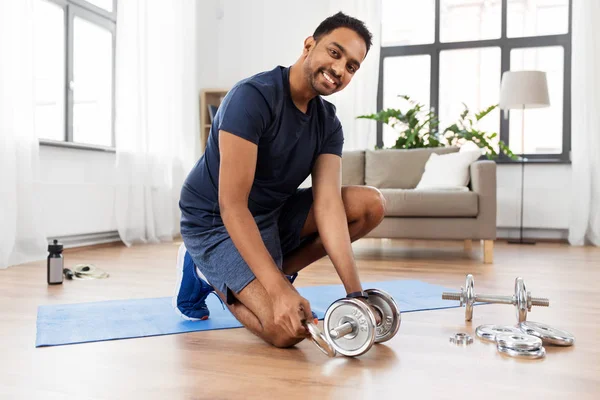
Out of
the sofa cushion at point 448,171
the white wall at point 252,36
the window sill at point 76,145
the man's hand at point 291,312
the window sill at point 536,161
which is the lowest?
the man's hand at point 291,312

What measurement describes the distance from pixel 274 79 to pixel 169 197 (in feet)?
10.9

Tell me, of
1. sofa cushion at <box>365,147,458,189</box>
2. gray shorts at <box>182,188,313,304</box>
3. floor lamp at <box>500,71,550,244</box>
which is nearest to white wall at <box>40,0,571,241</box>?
floor lamp at <box>500,71,550,244</box>

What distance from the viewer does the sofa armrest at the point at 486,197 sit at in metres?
3.62

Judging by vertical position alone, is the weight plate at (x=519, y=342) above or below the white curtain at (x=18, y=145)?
below

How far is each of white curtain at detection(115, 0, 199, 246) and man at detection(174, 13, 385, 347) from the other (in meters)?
2.69

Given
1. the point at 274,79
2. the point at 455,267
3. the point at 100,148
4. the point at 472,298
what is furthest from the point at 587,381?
the point at 100,148

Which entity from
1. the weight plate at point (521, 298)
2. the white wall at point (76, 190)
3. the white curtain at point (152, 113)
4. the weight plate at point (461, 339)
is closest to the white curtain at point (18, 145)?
the white wall at point (76, 190)

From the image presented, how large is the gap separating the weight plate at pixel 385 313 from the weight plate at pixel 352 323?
17cm

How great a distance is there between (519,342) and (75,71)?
145 inches

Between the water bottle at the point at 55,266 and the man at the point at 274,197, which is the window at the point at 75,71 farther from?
the man at the point at 274,197

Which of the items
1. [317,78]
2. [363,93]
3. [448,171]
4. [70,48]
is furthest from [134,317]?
[363,93]

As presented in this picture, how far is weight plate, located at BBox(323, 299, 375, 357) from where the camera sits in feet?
4.35

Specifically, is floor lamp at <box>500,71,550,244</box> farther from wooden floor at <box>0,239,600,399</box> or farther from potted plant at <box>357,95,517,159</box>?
wooden floor at <box>0,239,600,399</box>

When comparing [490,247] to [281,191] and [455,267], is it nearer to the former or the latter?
[455,267]
